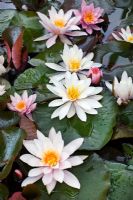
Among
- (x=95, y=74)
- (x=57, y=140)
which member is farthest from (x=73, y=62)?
(x=57, y=140)

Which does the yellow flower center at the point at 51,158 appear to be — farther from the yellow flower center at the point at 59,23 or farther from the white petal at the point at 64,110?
the yellow flower center at the point at 59,23

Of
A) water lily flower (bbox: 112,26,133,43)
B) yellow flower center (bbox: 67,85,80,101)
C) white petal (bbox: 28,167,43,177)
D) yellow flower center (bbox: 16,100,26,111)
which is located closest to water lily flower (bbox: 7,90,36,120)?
yellow flower center (bbox: 16,100,26,111)

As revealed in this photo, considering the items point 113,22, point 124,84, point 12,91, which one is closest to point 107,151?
point 124,84

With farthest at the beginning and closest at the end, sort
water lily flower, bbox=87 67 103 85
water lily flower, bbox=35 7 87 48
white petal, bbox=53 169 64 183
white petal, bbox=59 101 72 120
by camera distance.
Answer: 1. water lily flower, bbox=35 7 87 48
2. water lily flower, bbox=87 67 103 85
3. white petal, bbox=59 101 72 120
4. white petal, bbox=53 169 64 183

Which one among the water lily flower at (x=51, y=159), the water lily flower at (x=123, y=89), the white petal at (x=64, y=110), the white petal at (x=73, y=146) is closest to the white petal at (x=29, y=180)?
the water lily flower at (x=51, y=159)

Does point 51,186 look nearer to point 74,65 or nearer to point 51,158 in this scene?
point 51,158

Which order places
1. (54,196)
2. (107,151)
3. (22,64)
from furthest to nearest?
(22,64) < (107,151) < (54,196)

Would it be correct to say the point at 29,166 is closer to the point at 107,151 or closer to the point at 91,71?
the point at 107,151

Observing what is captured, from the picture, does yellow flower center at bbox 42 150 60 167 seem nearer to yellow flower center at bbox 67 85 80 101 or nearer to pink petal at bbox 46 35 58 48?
yellow flower center at bbox 67 85 80 101
